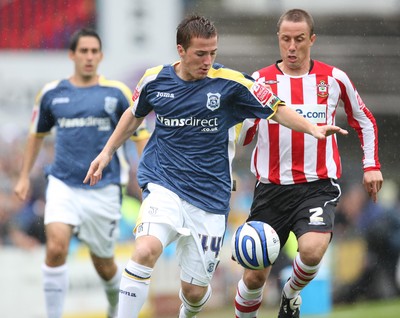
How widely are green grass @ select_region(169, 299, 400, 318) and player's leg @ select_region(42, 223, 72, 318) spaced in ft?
13.6

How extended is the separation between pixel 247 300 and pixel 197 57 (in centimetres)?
216

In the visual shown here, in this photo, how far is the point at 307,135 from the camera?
8500 mm

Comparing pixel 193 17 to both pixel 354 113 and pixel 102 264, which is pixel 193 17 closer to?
pixel 354 113

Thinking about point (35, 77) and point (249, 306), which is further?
point (35, 77)

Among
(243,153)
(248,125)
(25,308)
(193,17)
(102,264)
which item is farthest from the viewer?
(243,153)

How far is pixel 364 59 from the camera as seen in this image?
21.9m

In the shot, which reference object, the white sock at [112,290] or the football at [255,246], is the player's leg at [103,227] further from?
the football at [255,246]

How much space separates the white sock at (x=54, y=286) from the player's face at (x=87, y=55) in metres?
1.86

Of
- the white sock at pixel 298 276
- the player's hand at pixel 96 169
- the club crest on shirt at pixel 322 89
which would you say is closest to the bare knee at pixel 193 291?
the white sock at pixel 298 276

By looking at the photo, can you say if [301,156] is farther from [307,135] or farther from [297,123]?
[297,123]

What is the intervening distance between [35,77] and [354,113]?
1340cm

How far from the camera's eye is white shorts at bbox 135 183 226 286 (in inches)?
308

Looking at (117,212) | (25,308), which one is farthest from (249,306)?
(25,308)

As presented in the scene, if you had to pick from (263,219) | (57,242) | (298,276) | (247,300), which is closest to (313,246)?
(298,276)
